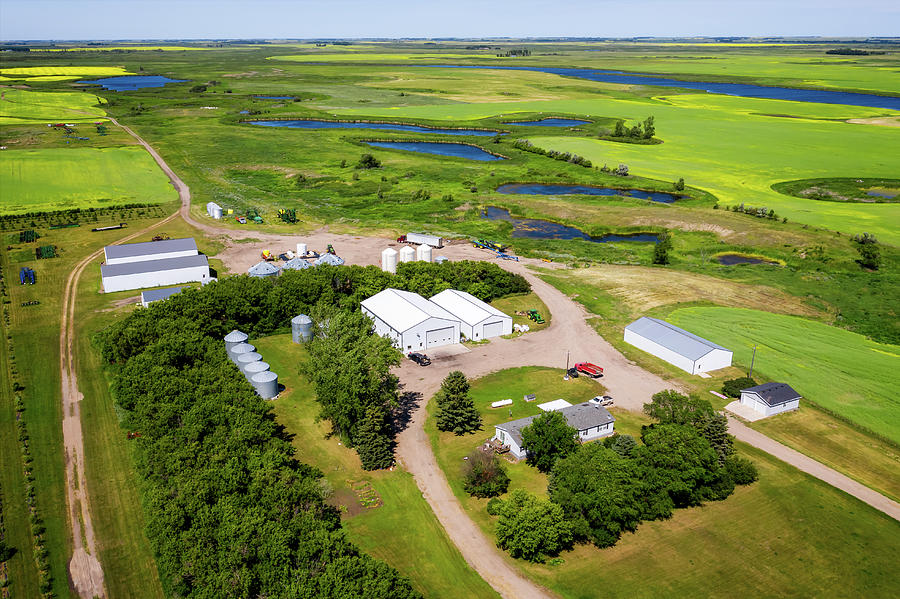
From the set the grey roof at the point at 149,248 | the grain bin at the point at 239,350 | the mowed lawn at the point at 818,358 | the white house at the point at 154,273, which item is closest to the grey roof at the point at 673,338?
the mowed lawn at the point at 818,358

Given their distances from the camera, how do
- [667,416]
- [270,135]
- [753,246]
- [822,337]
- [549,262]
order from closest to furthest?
[667,416]
[822,337]
[549,262]
[753,246]
[270,135]

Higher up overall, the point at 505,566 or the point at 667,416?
the point at 667,416

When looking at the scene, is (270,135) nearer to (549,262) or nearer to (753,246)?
(549,262)

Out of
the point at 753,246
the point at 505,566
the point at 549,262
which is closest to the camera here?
the point at 505,566

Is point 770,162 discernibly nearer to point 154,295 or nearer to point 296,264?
point 296,264

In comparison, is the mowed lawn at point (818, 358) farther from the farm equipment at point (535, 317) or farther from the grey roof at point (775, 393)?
the farm equipment at point (535, 317)

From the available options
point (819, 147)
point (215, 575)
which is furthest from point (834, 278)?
point (819, 147)

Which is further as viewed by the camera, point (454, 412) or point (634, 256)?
point (634, 256)
